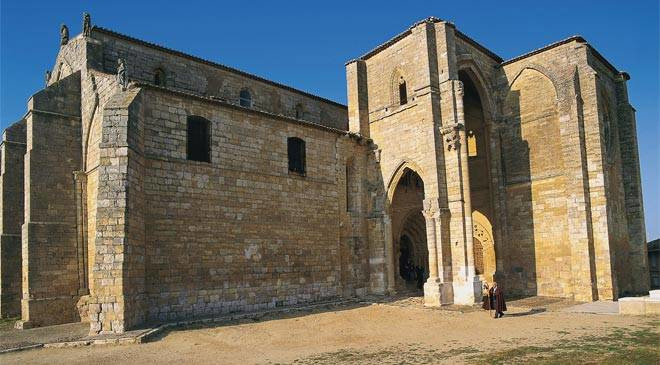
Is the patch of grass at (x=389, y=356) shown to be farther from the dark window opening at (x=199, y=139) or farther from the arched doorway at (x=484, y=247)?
the arched doorway at (x=484, y=247)

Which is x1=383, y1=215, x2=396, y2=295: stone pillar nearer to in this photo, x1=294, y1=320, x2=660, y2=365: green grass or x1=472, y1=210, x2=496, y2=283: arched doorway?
x1=472, y1=210, x2=496, y2=283: arched doorway

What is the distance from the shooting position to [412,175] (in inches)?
887

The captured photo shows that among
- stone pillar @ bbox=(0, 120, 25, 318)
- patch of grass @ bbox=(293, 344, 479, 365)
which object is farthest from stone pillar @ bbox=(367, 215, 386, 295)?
stone pillar @ bbox=(0, 120, 25, 318)

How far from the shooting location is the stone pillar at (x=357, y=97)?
20766mm

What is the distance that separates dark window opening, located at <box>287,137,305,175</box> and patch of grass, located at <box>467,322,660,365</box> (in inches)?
413

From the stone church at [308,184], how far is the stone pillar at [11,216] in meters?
0.05

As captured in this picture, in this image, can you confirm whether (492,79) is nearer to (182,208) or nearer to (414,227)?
(414,227)

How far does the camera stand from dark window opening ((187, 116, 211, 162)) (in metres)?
15.0

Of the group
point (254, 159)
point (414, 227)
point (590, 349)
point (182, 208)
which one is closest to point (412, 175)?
point (414, 227)

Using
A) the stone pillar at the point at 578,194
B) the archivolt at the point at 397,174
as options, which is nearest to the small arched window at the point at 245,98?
the archivolt at the point at 397,174

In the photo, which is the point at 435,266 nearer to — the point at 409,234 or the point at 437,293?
the point at 437,293

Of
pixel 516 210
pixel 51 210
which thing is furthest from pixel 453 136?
pixel 51 210

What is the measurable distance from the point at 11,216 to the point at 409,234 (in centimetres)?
1649

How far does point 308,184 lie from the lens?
706 inches
